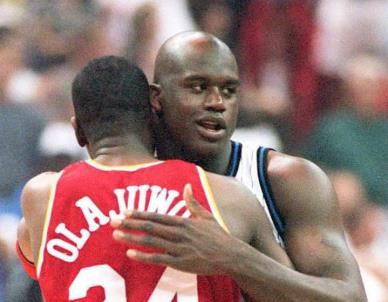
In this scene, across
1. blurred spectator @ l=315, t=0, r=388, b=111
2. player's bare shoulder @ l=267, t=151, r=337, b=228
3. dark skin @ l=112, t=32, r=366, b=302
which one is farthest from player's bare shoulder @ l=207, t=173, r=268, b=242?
blurred spectator @ l=315, t=0, r=388, b=111

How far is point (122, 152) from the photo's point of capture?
2746mm

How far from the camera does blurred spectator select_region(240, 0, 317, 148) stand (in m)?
5.34

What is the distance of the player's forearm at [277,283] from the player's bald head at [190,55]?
0.76 m

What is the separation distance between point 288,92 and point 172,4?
763 mm

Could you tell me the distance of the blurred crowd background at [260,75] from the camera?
513 cm

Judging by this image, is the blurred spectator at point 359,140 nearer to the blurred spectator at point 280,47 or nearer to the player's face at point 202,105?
the blurred spectator at point 280,47

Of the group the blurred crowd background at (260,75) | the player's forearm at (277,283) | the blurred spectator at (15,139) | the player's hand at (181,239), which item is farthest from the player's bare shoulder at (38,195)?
the blurred spectator at (15,139)

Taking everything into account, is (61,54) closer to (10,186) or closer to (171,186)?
(10,186)

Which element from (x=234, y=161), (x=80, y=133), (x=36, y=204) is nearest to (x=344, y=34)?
(x=234, y=161)

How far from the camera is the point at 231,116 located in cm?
311

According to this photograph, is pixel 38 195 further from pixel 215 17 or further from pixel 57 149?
pixel 215 17

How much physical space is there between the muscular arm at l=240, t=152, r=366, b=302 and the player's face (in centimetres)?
22

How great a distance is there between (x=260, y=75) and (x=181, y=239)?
2.98 m

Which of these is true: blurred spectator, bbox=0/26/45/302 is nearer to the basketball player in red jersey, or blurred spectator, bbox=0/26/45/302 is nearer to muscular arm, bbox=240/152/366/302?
muscular arm, bbox=240/152/366/302
